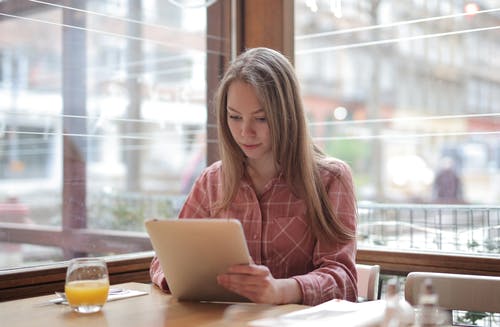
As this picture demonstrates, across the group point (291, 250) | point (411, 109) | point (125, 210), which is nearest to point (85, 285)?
point (291, 250)

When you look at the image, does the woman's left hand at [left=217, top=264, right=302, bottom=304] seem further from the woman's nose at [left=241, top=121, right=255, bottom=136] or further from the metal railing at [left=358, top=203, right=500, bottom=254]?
the metal railing at [left=358, top=203, right=500, bottom=254]

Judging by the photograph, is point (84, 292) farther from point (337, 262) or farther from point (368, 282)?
point (368, 282)

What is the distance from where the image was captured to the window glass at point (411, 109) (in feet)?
8.39

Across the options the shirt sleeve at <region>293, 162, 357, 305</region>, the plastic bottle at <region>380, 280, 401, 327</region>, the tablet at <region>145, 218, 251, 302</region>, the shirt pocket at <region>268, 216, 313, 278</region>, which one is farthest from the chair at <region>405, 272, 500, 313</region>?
the plastic bottle at <region>380, 280, 401, 327</region>

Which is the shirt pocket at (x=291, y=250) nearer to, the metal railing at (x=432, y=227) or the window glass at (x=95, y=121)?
the metal railing at (x=432, y=227)

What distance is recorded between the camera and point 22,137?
94.6 inches

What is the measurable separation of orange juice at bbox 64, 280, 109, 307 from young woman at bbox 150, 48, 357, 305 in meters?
0.31

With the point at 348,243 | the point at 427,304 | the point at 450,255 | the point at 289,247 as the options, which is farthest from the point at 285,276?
the point at 427,304

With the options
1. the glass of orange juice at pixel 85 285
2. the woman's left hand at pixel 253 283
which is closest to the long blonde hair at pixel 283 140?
the woman's left hand at pixel 253 283

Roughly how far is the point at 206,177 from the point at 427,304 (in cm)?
122

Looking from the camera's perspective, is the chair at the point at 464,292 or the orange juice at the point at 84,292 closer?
the orange juice at the point at 84,292

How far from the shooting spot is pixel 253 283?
1.57 metres

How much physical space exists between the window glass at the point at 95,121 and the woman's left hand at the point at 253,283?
107cm

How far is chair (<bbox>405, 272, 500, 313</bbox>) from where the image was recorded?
66.7 inches
